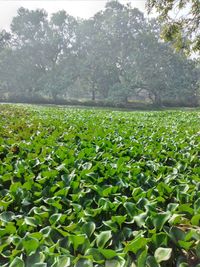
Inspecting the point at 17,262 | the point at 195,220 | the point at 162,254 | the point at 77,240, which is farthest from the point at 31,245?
the point at 195,220

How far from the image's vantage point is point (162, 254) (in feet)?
5.10

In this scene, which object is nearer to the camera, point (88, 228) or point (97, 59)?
point (88, 228)

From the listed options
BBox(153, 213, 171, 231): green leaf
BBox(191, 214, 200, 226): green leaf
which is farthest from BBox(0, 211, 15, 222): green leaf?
BBox(191, 214, 200, 226): green leaf

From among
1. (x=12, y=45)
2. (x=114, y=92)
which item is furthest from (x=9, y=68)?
(x=114, y=92)

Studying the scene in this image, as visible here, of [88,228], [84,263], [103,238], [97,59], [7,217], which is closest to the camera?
[84,263]

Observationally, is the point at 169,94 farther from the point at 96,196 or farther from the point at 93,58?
the point at 96,196

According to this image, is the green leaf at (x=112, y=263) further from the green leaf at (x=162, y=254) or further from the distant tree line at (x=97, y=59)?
the distant tree line at (x=97, y=59)

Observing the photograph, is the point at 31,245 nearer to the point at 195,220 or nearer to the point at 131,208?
the point at 131,208

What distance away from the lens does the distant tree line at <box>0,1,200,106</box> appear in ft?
144

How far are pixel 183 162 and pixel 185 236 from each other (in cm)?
195

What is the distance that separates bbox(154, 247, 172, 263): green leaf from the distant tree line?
40.4 metres

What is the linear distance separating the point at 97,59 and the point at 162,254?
150ft

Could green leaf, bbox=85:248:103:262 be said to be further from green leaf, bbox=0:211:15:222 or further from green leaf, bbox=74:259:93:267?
green leaf, bbox=0:211:15:222

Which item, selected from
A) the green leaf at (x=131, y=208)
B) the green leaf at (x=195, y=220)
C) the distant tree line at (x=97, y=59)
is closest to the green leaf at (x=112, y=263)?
the green leaf at (x=131, y=208)
